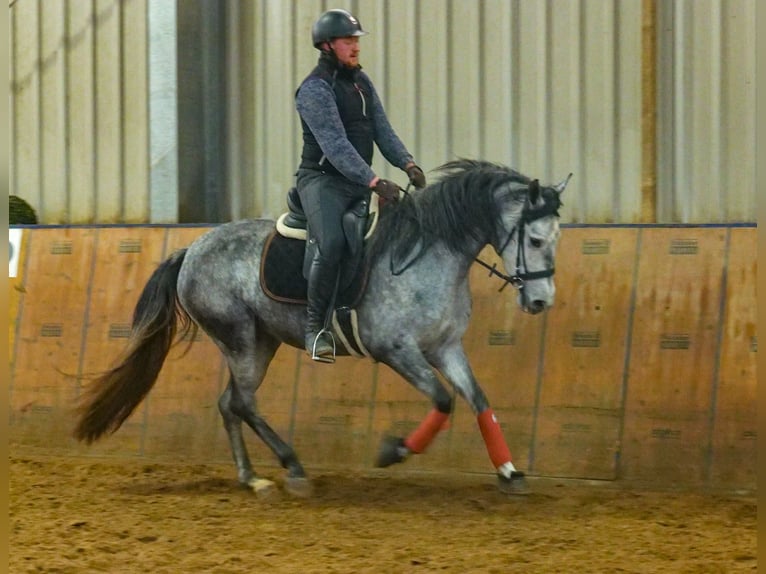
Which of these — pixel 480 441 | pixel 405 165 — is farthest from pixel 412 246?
pixel 480 441

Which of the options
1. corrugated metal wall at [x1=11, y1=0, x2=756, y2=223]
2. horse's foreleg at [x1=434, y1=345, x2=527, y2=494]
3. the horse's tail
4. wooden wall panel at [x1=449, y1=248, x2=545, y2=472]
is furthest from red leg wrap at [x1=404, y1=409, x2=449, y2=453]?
corrugated metal wall at [x1=11, y1=0, x2=756, y2=223]

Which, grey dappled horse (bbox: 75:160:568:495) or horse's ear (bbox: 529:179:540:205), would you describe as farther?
grey dappled horse (bbox: 75:160:568:495)

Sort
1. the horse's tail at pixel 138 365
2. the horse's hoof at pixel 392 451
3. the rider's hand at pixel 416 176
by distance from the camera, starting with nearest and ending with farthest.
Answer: the horse's hoof at pixel 392 451 < the rider's hand at pixel 416 176 < the horse's tail at pixel 138 365

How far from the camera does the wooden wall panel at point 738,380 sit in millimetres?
7148

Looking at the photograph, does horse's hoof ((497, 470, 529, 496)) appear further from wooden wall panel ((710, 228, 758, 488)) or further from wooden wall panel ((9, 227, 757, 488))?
wooden wall panel ((710, 228, 758, 488))

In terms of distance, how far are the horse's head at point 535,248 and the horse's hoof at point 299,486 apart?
1.84 m

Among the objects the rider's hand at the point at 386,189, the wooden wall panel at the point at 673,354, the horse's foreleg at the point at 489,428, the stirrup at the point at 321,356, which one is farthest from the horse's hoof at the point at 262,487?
the wooden wall panel at the point at 673,354

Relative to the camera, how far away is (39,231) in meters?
9.85

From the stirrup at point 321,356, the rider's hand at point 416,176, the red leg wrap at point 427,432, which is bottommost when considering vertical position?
the red leg wrap at point 427,432

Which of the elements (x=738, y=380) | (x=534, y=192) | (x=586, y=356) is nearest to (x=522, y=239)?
(x=534, y=192)

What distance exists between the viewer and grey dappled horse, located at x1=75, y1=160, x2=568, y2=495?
6.71 meters

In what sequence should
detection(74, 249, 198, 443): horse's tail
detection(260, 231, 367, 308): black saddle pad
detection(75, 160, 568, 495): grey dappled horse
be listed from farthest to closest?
detection(74, 249, 198, 443): horse's tail → detection(260, 231, 367, 308): black saddle pad → detection(75, 160, 568, 495): grey dappled horse

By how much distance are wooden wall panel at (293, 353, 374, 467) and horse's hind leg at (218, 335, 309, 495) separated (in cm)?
78

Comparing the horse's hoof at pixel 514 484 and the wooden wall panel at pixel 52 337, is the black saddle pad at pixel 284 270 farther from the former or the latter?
the wooden wall panel at pixel 52 337
